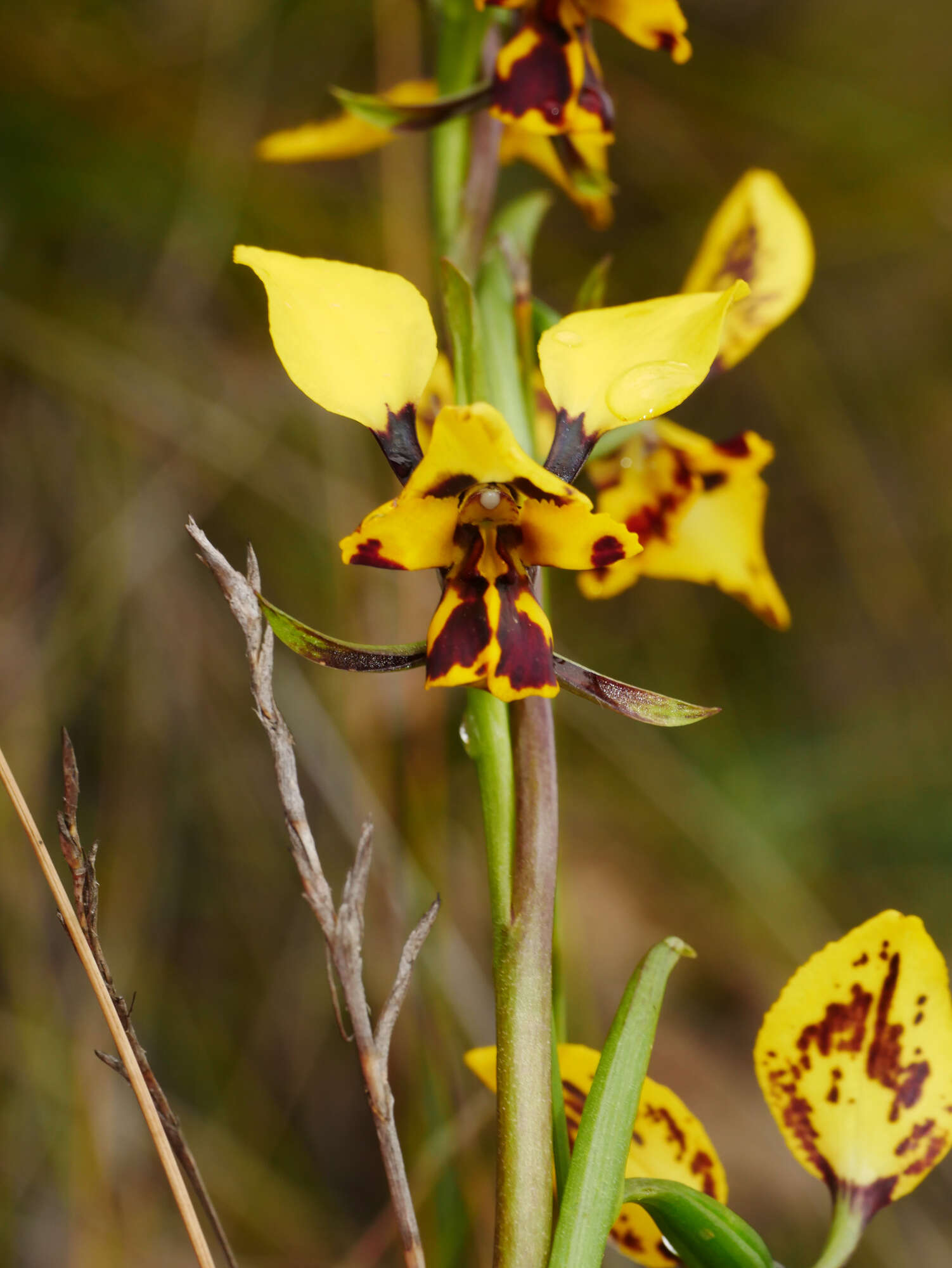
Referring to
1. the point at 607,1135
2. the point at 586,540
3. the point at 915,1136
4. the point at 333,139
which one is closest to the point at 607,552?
the point at 586,540

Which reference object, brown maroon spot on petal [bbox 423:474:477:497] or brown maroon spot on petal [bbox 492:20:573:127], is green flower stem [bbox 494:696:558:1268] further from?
brown maroon spot on petal [bbox 492:20:573:127]

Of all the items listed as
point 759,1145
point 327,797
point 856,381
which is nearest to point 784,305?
point 327,797

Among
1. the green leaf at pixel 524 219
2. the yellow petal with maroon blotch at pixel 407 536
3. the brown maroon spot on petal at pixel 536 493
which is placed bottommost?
the yellow petal with maroon blotch at pixel 407 536

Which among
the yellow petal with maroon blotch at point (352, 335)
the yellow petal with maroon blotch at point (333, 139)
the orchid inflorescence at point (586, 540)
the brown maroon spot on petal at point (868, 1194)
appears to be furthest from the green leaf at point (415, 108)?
the brown maroon spot on petal at point (868, 1194)

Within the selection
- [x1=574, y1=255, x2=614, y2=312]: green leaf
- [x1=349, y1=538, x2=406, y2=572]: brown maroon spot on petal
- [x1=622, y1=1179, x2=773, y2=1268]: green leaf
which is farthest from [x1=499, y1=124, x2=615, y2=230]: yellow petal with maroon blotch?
[x1=622, y1=1179, x2=773, y2=1268]: green leaf

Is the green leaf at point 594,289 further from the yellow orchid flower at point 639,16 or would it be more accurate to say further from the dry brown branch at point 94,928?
the dry brown branch at point 94,928
